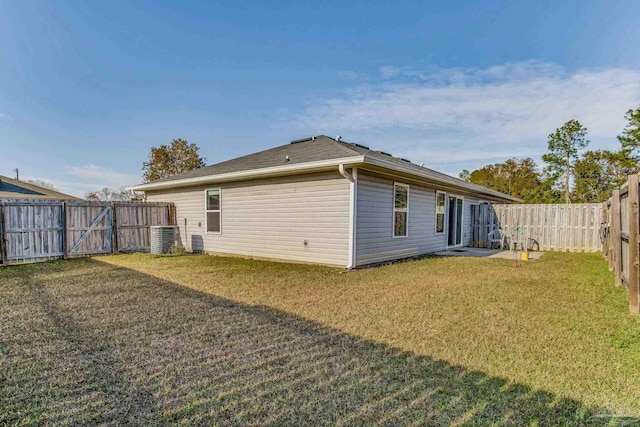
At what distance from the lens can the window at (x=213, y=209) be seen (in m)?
10.0

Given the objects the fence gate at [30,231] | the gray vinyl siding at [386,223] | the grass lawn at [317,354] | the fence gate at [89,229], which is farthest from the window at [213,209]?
the gray vinyl siding at [386,223]

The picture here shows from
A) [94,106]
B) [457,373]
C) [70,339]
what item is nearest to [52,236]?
[94,106]

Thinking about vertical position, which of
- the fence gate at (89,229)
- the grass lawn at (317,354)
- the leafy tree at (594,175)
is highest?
the leafy tree at (594,175)

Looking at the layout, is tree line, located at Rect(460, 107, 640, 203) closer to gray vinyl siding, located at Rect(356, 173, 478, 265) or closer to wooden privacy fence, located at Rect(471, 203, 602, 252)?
wooden privacy fence, located at Rect(471, 203, 602, 252)

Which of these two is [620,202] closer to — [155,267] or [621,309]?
[621,309]

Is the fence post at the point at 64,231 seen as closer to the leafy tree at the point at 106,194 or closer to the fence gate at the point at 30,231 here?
the fence gate at the point at 30,231

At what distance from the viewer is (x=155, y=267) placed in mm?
7523

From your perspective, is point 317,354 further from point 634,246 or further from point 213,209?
point 213,209

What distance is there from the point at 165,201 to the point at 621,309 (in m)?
12.2

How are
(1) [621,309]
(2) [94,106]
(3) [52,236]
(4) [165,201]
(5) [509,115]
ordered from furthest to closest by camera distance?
1. (5) [509,115]
2. (2) [94,106]
3. (4) [165,201]
4. (3) [52,236]
5. (1) [621,309]

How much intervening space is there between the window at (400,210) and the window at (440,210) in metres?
2.30

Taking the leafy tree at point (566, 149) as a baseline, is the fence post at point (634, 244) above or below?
below

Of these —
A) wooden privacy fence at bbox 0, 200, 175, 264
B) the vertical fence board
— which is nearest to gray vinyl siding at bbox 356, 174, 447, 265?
the vertical fence board

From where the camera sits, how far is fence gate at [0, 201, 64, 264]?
26.8ft
